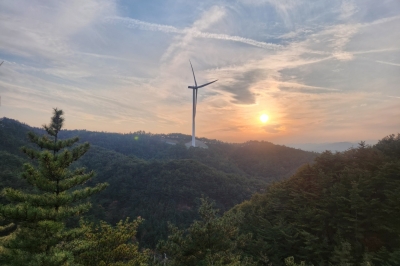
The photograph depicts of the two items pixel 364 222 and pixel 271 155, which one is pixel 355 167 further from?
pixel 271 155

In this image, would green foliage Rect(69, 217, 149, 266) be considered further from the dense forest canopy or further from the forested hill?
the forested hill

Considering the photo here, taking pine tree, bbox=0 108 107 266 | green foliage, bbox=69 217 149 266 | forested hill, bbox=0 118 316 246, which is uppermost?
pine tree, bbox=0 108 107 266

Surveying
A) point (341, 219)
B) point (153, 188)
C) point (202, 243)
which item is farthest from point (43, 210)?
point (153, 188)

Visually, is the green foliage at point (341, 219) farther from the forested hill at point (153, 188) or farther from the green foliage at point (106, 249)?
the forested hill at point (153, 188)

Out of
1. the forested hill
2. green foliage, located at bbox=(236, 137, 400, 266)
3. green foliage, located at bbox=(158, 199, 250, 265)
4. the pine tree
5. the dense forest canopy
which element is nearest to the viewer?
the pine tree

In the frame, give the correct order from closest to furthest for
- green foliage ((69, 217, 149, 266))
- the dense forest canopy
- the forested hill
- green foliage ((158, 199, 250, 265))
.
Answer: green foliage ((69, 217, 149, 266))
the dense forest canopy
green foliage ((158, 199, 250, 265))
the forested hill

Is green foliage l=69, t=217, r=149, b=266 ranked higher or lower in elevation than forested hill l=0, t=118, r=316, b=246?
higher

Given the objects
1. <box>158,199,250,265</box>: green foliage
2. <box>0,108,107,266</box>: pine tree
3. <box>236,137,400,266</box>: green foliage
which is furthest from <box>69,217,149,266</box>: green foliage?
<box>236,137,400,266</box>: green foliage

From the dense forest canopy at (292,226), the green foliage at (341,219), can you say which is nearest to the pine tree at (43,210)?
the dense forest canopy at (292,226)
